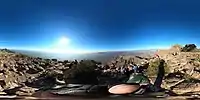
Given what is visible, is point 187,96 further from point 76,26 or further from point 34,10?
point 34,10

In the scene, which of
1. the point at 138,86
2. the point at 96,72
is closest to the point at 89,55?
the point at 96,72

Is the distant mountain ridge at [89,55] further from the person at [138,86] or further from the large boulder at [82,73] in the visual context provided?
the person at [138,86]

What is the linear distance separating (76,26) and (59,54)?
35 cm

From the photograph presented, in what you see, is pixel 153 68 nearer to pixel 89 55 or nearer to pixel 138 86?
pixel 138 86

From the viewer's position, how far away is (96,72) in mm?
6309

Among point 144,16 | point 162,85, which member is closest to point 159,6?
point 144,16

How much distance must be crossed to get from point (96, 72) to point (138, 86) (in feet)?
1.53

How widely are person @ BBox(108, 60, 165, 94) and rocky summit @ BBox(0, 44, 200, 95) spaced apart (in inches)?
2.1

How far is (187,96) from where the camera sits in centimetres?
624

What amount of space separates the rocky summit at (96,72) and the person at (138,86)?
54 mm

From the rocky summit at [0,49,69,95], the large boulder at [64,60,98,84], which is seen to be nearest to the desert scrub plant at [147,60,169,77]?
the large boulder at [64,60,98,84]

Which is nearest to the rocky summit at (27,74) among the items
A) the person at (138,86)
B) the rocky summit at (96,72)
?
the rocky summit at (96,72)

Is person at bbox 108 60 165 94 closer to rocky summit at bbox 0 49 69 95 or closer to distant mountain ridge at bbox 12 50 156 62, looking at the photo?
distant mountain ridge at bbox 12 50 156 62

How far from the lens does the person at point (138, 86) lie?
20.5ft
